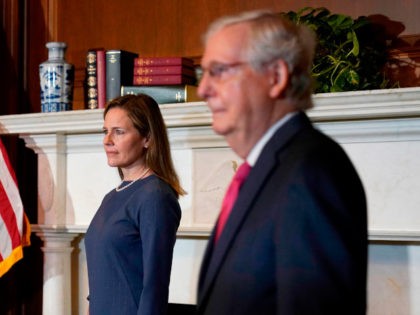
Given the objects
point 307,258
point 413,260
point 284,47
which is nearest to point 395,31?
point 413,260

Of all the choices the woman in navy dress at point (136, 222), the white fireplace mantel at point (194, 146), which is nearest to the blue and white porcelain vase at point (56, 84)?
the white fireplace mantel at point (194, 146)

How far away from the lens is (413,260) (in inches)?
127

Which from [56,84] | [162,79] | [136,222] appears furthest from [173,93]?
[136,222]

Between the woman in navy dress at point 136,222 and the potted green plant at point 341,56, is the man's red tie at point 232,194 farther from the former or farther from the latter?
the potted green plant at point 341,56

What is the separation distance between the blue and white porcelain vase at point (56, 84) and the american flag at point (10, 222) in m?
0.33

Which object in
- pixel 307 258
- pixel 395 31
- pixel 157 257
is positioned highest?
pixel 395 31

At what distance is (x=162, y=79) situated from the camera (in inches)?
141

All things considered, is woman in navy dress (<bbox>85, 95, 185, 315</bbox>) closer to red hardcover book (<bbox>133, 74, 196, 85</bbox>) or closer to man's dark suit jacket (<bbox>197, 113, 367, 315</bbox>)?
red hardcover book (<bbox>133, 74, 196, 85</bbox>)

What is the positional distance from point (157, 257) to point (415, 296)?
51.3 inches

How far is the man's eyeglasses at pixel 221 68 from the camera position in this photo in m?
1.42

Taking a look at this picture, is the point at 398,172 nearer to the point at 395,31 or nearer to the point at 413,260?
the point at 413,260

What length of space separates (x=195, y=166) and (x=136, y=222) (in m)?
1.09

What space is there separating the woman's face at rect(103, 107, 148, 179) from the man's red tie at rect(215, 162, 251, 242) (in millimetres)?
1194

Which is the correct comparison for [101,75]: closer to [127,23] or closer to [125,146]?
[127,23]
